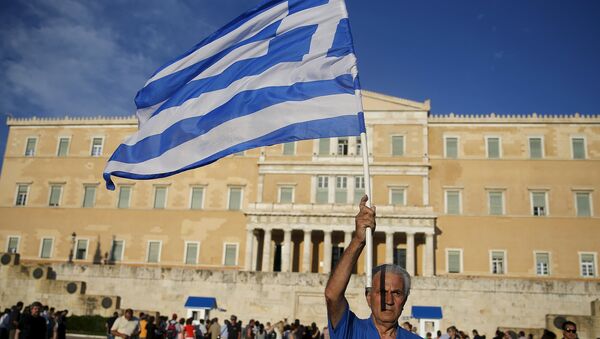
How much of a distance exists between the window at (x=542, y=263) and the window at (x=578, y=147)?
6.75 metres

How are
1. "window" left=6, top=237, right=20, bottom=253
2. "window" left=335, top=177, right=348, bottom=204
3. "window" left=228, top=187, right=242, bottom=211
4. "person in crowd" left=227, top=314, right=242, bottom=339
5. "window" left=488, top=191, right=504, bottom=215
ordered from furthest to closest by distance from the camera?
"window" left=6, top=237, right=20, bottom=253 < "window" left=228, top=187, right=242, bottom=211 < "window" left=335, top=177, right=348, bottom=204 < "window" left=488, top=191, right=504, bottom=215 < "person in crowd" left=227, top=314, right=242, bottom=339

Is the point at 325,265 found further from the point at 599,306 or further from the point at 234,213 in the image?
the point at 599,306

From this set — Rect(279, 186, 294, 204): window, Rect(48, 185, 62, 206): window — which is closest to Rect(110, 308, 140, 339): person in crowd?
Rect(279, 186, 294, 204): window

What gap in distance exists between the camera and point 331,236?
35.6 m

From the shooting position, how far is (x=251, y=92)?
586cm

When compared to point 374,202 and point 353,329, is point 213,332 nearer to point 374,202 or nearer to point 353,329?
point 353,329

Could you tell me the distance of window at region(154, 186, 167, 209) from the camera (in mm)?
39969

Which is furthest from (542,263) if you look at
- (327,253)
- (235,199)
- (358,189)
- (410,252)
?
(235,199)

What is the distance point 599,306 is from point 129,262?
95.0 feet

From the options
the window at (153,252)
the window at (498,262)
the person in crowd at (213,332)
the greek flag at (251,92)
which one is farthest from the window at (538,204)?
the greek flag at (251,92)

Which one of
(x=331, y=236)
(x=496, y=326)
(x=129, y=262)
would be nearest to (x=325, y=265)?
(x=331, y=236)

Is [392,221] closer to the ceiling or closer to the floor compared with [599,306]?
closer to the ceiling

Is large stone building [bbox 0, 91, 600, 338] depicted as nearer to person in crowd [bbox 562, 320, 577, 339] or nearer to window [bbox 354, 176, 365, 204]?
window [bbox 354, 176, 365, 204]

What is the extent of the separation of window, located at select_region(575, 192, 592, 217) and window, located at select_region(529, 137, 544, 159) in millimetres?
3301
